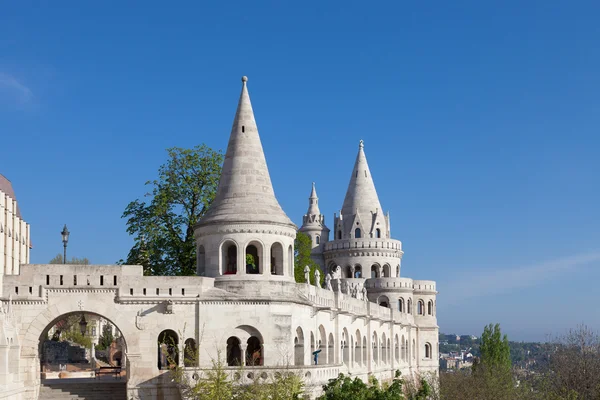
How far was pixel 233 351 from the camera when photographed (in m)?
34.2

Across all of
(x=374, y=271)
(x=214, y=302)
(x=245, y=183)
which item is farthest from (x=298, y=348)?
(x=374, y=271)

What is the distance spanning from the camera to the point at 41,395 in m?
32.5

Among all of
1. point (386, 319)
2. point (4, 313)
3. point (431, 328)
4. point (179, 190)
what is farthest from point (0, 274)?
point (431, 328)

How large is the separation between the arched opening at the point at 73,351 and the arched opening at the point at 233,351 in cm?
381

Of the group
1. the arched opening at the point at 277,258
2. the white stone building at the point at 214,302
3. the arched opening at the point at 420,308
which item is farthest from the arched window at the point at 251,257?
the arched opening at the point at 420,308

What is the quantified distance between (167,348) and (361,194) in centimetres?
3652

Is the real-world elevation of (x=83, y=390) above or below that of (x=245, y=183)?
below

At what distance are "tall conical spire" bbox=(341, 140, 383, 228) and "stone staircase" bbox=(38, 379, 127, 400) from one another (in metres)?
36.4

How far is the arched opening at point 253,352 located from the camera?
108 feet

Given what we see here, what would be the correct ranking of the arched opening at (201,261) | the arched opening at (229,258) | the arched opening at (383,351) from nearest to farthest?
1. the arched opening at (229,258)
2. the arched opening at (201,261)
3. the arched opening at (383,351)

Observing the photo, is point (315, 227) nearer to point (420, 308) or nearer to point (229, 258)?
point (420, 308)

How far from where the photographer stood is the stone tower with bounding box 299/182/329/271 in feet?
235

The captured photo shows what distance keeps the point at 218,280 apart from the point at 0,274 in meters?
7.80

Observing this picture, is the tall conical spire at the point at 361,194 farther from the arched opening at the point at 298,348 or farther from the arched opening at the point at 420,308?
the arched opening at the point at 298,348
